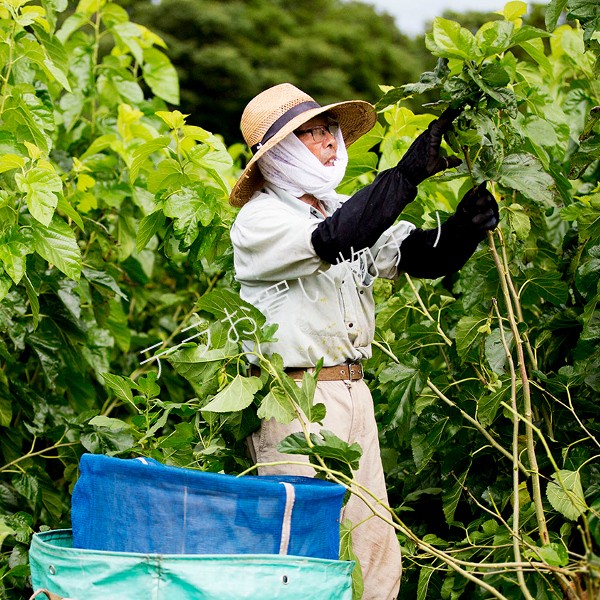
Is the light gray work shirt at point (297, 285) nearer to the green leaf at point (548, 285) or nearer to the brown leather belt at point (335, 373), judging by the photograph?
the brown leather belt at point (335, 373)

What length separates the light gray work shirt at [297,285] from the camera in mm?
2344

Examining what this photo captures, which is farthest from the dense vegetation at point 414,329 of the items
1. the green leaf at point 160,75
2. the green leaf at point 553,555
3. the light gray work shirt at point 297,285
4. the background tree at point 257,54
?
the background tree at point 257,54

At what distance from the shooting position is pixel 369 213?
223cm

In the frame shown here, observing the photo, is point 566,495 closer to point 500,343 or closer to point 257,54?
point 500,343

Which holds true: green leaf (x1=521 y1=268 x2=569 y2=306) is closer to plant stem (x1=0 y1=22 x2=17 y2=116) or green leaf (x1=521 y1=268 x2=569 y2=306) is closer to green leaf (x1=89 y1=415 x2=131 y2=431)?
green leaf (x1=89 y1=415 x2=131 y2=431)

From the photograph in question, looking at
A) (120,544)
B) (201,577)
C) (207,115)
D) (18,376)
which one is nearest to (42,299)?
(18,376)

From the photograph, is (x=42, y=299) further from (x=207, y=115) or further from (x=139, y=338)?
(x=207, y=115)

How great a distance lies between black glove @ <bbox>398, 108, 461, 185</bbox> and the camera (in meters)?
2.20

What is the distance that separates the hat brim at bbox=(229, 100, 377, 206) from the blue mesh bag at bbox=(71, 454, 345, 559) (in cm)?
84

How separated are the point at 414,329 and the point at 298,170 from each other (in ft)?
1.96

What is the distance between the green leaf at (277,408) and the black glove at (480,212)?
0.61m

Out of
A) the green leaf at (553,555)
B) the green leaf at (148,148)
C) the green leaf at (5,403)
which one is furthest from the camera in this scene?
the green leaf at (5,403)

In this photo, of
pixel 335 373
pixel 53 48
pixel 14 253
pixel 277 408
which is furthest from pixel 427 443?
pixel 53 48

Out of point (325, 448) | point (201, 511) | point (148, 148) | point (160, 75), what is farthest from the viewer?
point (160, 75)
